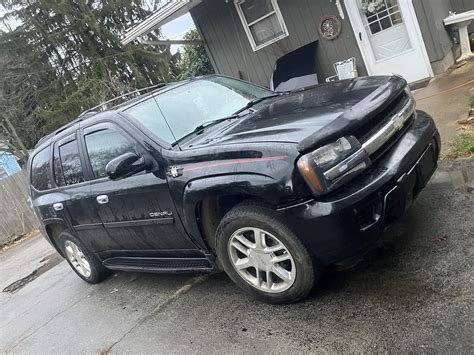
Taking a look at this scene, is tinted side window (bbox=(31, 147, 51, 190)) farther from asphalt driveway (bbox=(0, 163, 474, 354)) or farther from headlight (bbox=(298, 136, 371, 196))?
headlight (bbox=(298, 136, 371, 196))

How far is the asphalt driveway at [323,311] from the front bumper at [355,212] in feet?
1.47

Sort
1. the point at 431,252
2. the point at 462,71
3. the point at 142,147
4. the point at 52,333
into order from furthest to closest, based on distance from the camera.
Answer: the point at 462,71, the point at 52,333, the point at 142,147, the point at 431,252

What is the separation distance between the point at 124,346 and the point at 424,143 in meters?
3.03

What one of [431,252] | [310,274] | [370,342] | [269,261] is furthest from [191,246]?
[431,252]

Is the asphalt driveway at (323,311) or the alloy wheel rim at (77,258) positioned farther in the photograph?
the alloy wheel rim at (77,258)

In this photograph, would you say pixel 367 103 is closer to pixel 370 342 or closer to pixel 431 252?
pixel 431 252

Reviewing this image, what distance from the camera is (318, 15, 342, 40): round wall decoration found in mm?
9117

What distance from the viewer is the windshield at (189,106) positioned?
3.86m

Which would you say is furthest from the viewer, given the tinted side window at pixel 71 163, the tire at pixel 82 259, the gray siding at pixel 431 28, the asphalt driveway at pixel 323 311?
the gray siding at pixel 431 28

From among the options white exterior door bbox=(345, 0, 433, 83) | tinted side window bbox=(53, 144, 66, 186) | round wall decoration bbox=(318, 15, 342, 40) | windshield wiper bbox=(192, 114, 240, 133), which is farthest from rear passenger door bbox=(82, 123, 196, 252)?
white exterior door bbox=(345, 0, 433, 83)

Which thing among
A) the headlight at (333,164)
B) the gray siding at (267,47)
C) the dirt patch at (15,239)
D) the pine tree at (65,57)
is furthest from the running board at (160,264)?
the pine tree at (65,57)

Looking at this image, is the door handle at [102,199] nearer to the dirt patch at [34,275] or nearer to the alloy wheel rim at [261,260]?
the alloy wheel rim at [261,260]

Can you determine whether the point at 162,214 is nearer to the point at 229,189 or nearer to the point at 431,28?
the point at 229,189

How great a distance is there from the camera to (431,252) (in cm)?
335
